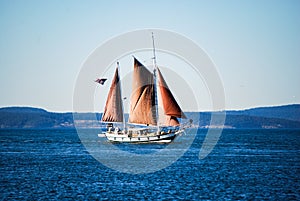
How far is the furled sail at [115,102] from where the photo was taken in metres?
93.8

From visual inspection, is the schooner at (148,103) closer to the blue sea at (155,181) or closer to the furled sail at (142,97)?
the furled sail at (142,97)

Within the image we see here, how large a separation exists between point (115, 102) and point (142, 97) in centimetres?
805

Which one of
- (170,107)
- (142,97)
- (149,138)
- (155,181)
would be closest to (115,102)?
(142,97)

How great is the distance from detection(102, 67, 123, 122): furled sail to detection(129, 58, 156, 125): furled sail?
5.53 metres

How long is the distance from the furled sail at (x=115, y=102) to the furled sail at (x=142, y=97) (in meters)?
5.53

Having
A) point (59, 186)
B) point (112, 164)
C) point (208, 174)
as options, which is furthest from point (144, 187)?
point (112, 164)

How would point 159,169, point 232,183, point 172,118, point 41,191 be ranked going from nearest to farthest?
point 41,191
point 232,183
point 159,169
point 172,118

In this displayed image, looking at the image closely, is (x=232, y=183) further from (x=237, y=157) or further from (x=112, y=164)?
(x=237, y=157)

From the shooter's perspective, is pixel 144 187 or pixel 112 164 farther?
pixel 112 164

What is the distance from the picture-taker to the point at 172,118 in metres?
86.9

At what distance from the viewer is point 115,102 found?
94250 mm

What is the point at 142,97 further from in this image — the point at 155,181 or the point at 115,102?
the point at 155,181

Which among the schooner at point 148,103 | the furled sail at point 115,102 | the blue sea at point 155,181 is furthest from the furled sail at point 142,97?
the blue sea at point 155,181

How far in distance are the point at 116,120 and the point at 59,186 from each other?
5258 centimetres
